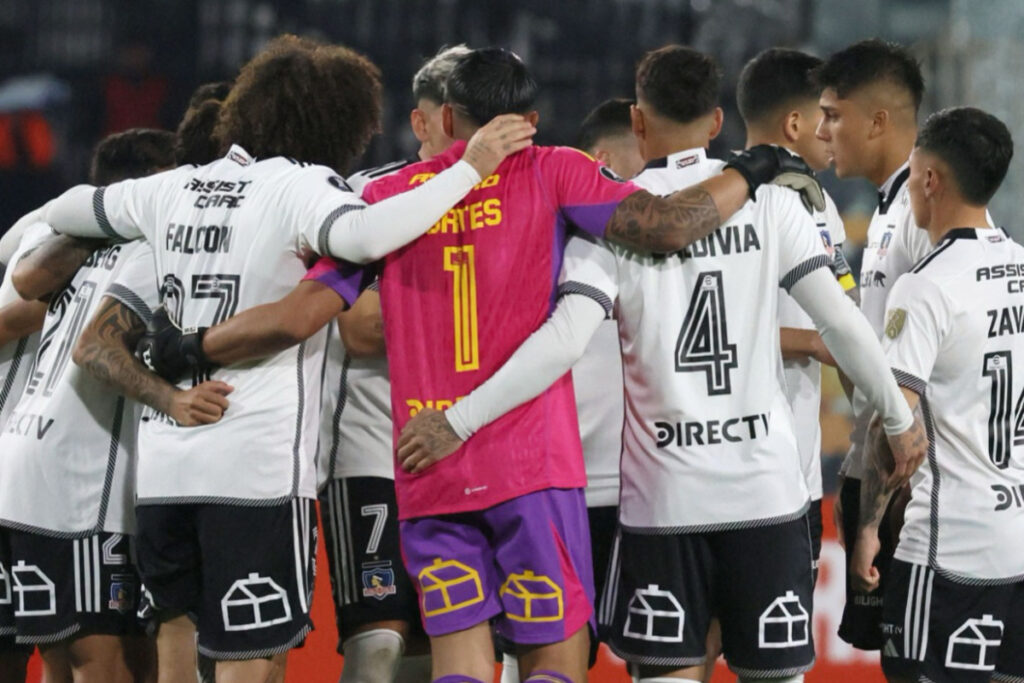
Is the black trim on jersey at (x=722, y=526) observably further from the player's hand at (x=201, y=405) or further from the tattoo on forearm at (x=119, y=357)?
the tattoo on forearm at (x=119, y=357)

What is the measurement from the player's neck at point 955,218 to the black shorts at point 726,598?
96 cm

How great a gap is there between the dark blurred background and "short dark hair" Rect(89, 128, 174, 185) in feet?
12.3

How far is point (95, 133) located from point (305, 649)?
12.6ft

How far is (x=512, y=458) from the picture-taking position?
3.38 meters

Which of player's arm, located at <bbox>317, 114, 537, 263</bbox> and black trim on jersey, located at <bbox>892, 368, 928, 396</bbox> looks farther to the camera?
black trim on jersey, located at <bbox>892, 368, 928, 396</bbox>

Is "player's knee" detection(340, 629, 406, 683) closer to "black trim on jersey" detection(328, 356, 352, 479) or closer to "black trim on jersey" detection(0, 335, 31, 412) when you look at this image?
"black trim on jersey" detection(328, 356, 352, 479)

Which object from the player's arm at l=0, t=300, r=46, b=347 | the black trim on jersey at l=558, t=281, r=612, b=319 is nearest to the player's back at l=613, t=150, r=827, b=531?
the black trim on jersey at l=558, t=281, r=612, b=319

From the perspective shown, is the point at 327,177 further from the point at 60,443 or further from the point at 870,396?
the point at 870,396

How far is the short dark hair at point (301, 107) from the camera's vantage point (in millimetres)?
3734

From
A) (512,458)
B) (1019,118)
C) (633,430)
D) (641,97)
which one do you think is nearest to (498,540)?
(512,458)

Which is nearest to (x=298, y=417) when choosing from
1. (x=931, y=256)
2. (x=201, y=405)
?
(x=201, y=405)

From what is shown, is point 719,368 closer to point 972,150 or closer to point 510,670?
point 972,150

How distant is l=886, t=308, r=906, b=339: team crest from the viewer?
3.77 metres

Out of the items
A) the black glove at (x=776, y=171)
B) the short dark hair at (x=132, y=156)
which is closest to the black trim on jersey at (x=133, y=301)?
the short dark hair at (x=132, y=156)
